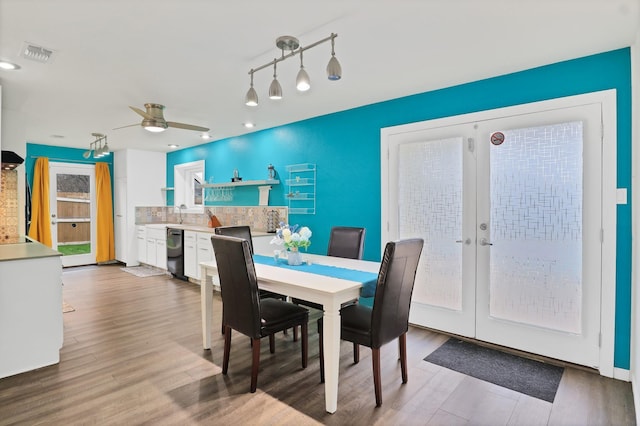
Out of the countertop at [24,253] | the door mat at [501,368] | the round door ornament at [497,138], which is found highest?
the round door ornament at [497,138]

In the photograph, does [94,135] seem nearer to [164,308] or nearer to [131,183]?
[131,183]

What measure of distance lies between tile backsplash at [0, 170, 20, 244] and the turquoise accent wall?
9.19 feet

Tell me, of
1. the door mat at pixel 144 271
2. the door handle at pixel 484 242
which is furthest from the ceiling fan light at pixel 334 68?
the door mat at pixel 144 271

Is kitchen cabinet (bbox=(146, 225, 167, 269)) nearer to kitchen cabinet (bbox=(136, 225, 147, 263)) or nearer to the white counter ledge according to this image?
kitchen cabinet (bbox=(136, 225, 147, 263))

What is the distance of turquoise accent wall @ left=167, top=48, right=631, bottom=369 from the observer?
2.51 m

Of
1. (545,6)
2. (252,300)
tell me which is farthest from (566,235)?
(252,300)

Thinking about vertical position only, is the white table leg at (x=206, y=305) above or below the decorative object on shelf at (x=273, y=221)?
below

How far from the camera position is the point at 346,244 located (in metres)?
3.46

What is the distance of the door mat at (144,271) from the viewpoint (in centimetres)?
618

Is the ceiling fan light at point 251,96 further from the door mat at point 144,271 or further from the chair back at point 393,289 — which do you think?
the door mat at point 144,271

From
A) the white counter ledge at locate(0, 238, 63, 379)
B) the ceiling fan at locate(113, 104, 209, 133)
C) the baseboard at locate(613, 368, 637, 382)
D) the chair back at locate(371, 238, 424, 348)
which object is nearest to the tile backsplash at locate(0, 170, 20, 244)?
the white counter ledge at locate(0, 238, 63, 379)

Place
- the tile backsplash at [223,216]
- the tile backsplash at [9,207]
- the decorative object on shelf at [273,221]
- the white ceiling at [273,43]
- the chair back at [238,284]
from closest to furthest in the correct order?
the white ceiling at [273,43] → the chair back at [238,284] → the tile backsplash at [9,207] → the decorative object on shelf at [273,221] → the tile backsplash at [223,216]

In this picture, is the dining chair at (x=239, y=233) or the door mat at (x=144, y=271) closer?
the dining chair at (x=239, y=233)

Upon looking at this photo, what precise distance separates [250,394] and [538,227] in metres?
2.57
